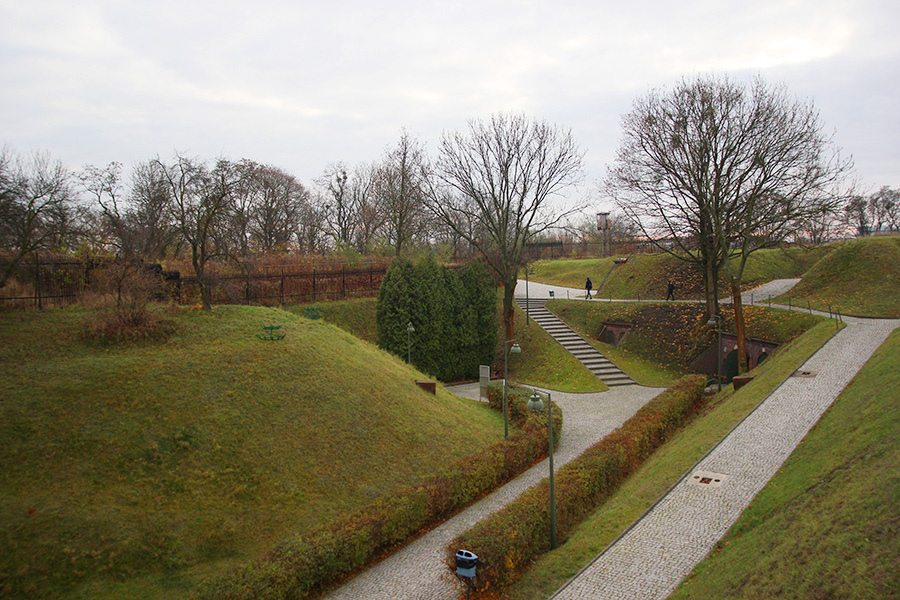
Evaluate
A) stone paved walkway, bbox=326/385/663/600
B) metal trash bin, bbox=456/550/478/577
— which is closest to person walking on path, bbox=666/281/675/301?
stone paved walkway, bbox=326/385/663/600

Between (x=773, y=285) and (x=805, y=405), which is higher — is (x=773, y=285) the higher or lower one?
the higher one

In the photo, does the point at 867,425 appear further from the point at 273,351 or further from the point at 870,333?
the point at 273,351

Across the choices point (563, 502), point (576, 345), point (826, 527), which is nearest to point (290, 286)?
point (576, 345)

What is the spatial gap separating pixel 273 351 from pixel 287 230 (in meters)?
37.8

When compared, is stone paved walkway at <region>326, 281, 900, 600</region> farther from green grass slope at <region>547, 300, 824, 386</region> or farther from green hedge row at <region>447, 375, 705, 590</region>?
green grass slope at <region>547, 300, 824, 386</region>

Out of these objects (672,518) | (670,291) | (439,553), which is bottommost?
(439,553)

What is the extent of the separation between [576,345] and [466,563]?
2326cm

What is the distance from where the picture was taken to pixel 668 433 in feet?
52.0

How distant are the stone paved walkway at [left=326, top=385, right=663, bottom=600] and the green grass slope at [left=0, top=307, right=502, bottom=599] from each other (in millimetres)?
1524

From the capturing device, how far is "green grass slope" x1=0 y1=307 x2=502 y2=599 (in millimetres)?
8008

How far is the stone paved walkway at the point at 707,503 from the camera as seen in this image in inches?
316

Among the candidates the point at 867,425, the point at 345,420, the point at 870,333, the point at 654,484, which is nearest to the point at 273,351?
the point at 345,420

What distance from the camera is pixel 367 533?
939 cm

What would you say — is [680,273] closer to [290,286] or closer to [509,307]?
[509,307]
